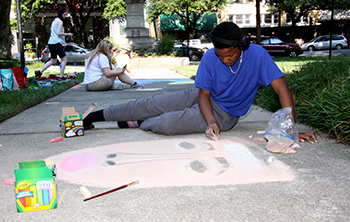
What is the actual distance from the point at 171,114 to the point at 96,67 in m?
3.56

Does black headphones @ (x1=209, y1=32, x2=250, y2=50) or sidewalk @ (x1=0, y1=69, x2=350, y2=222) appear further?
black headphones @ (x1=209, y1=32, x2=250, y2=50)

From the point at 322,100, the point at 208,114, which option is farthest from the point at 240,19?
the point at 208,114

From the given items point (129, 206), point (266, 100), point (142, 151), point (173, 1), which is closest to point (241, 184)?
point (129, 206)

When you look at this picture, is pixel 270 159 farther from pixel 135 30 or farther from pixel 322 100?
pixel 135 30

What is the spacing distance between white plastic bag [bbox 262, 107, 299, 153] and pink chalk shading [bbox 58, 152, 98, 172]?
59.5 inches

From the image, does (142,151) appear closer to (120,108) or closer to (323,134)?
(120,108)

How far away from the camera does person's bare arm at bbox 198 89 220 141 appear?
2904 millimetres

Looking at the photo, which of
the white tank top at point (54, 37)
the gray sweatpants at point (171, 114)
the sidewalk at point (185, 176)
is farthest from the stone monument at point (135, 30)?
the gray sweatpants at point (171, 114)

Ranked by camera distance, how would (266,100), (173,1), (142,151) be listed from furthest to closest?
(173,1) < (266,100) < (142,151)

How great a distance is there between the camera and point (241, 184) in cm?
215

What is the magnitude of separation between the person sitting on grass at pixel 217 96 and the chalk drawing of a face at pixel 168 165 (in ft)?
0.78

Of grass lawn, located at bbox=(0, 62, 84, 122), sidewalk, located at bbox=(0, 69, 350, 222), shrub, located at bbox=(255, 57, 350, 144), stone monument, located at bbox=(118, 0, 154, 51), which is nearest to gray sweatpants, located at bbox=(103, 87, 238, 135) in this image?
sidewalk, located at bbox=(0, 69, 350, 222)

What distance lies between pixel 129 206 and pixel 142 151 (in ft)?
3.26

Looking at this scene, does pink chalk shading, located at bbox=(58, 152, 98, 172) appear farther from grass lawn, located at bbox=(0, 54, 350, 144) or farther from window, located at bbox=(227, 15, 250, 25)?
window, located at bbox=(227, 15, 250, 25)
